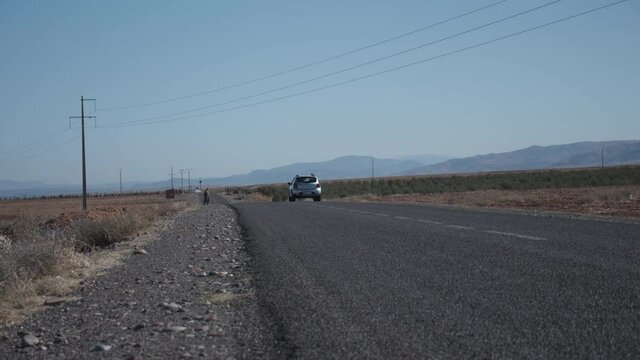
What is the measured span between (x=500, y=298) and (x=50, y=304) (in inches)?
232

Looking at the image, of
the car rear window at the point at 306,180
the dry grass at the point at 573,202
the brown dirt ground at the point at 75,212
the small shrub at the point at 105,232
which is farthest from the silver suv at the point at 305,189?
the small shrub at the point at 105,232

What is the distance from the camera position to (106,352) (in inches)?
251

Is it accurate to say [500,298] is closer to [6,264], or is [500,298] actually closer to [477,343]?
[477,343]

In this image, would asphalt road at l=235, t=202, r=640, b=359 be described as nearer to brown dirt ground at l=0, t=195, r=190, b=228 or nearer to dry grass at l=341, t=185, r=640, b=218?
brown dirt ground at l=0, t=195, r=190, b=228

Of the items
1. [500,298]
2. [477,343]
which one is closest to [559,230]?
[500,298]

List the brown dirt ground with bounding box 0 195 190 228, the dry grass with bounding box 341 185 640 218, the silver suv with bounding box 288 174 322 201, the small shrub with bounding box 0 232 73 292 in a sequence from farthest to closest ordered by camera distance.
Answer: the silver suv with bounding box 288 174 322 201 < the brown dirt ground with bounding box 0 195 190 228 < the dry grass with bounding box 341 185 640 218 < the small shrub with bounding box 0 232 73 292

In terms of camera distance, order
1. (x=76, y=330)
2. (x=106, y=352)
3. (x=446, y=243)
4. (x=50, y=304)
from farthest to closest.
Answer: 1. (x=446, y=243)
2. (x=50, y=304)
3. (x=76, y=330)
4. (x=106, y=352)

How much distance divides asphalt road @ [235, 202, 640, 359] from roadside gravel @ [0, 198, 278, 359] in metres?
0.35

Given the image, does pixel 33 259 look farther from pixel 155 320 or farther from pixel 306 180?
pixel 306 180

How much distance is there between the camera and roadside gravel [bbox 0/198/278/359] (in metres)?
6.41

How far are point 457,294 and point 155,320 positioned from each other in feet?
11.0

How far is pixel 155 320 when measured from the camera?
7.75 meters

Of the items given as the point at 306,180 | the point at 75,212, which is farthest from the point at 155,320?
the point at 306,180

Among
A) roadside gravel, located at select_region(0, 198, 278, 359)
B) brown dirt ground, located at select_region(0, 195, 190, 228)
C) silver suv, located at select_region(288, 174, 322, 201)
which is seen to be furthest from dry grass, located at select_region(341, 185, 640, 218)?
roadside gravel, located at select_region(0, 198, 278, 359)
